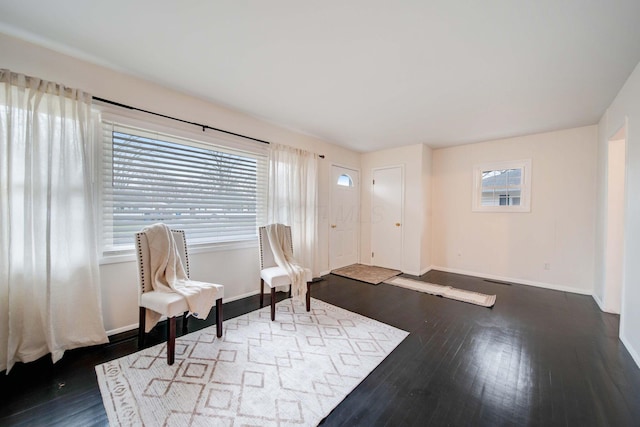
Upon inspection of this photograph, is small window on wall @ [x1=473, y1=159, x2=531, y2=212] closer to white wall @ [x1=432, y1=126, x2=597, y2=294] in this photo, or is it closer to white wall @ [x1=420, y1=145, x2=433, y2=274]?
white wall @ [x1=432, y1=126, x2=597, y2=294]

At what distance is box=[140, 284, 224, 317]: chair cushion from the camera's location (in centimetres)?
182

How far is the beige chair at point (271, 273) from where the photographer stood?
2.58 m

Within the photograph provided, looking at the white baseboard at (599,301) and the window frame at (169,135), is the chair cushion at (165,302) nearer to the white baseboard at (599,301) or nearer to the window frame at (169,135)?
the window frame at (169,135)

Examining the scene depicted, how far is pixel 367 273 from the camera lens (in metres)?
4.45

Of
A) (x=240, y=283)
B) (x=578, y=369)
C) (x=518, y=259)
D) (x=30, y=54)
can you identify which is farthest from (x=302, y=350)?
(x=518, y=259)

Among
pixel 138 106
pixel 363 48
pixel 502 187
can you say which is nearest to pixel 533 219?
pixel 502 187

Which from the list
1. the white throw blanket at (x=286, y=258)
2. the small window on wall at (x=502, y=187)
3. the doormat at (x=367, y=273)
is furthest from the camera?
the doormat at (x=367, y=273)

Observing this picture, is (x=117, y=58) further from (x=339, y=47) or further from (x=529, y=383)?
(x=529, y=383)

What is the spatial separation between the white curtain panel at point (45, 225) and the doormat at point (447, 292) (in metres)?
3.72

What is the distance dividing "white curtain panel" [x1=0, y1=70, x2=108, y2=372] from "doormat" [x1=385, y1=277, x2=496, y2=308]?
3.72m

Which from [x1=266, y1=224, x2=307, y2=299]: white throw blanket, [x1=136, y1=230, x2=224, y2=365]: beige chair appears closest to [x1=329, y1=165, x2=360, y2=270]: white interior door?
[x1=266, y1=224, x2=307, y2=299]: white throw blanket

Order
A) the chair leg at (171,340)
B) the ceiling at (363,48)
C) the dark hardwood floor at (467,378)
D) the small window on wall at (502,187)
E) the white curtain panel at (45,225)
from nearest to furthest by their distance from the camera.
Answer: the dark hardwood floor at (467,378) → the ceiling at (363,48) → the white curtain panel at (45,225) → the chair leg at (171,340) → the small window on wall at (502,187)

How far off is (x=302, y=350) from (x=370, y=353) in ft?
Result: 1.90

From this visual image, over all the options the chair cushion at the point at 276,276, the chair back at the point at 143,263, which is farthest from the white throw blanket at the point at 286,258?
the chair back at the point at 143,263
